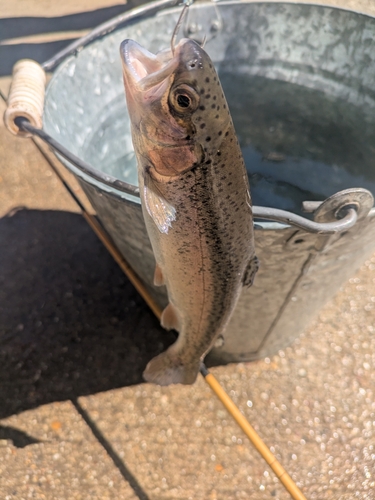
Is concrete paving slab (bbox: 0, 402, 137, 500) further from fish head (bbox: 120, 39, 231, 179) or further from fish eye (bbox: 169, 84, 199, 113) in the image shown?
fish eye (bbox: 169, 84, 199, 113)

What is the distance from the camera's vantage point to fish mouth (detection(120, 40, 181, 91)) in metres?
0.96

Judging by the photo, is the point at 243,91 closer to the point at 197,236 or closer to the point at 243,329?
the point at 243,329

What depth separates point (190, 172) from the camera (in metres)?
1.06

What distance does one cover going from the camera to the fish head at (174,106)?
93cm

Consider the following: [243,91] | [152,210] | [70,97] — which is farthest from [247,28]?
[152,210]

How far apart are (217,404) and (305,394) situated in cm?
49

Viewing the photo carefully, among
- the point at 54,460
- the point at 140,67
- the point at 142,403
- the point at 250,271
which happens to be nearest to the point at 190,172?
the point at 140,67

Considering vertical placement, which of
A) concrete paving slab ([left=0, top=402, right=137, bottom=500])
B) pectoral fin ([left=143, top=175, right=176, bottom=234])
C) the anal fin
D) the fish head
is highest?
the fish head

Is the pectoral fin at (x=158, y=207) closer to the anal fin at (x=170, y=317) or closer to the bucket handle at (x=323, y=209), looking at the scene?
the bucket handle at (x=323, y=209)

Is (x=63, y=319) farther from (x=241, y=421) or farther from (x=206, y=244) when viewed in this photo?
(x=206, y=244)

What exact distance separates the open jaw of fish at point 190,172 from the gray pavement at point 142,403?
1125 millimetres

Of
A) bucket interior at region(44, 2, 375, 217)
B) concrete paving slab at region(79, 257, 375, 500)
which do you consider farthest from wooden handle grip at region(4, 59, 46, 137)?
concrete paving slab at region(79, 257, 375, 500)

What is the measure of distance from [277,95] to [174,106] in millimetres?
2009

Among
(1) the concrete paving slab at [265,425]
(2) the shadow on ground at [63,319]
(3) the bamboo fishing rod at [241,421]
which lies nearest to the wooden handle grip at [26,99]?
(3) the bamboo fishing rod at [241,421]
